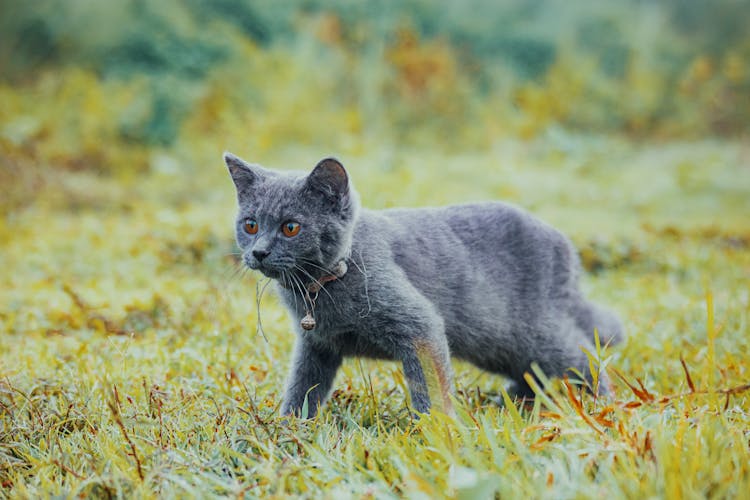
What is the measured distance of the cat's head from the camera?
7.29 ft

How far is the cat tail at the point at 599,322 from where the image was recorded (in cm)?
296

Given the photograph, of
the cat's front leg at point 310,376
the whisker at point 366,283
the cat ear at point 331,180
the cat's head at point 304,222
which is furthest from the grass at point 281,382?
the cat ear at point 331,180

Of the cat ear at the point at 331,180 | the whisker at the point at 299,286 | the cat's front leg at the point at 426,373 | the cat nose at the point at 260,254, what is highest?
the cat ear at the point at 331,180

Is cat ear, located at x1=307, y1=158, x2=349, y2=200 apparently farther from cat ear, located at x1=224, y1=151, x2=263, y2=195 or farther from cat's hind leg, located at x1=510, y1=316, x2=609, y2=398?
cat's hind leg, located at x1=510, y1=316, x2=609, y2=398

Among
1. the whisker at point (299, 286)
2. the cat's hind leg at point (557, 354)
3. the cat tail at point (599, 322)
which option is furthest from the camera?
the cat tail at point (599, 322)

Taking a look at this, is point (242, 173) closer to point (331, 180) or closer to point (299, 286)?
point (331, 180)

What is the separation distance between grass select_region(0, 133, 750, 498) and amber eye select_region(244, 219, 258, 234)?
572 mm

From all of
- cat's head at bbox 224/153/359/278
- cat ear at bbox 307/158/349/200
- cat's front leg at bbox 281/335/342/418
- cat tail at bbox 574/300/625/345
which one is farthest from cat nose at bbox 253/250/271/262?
cat tail at bbox 574/300/625/345

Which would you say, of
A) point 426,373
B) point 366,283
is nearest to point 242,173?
point 366,283

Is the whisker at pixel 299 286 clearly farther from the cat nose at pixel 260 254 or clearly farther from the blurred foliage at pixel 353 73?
the blurred foliage at pixel 353 73

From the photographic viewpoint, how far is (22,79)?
930 cm

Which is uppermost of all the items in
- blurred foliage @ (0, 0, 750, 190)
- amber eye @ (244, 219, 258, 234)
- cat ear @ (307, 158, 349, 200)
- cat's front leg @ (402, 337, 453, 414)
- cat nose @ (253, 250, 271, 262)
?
blurred foliage @ (0, 0, 750, 190)

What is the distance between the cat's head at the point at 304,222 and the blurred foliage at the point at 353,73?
5.57 meters

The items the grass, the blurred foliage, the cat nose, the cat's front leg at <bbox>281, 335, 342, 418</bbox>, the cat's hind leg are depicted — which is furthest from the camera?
the blurred foliage
